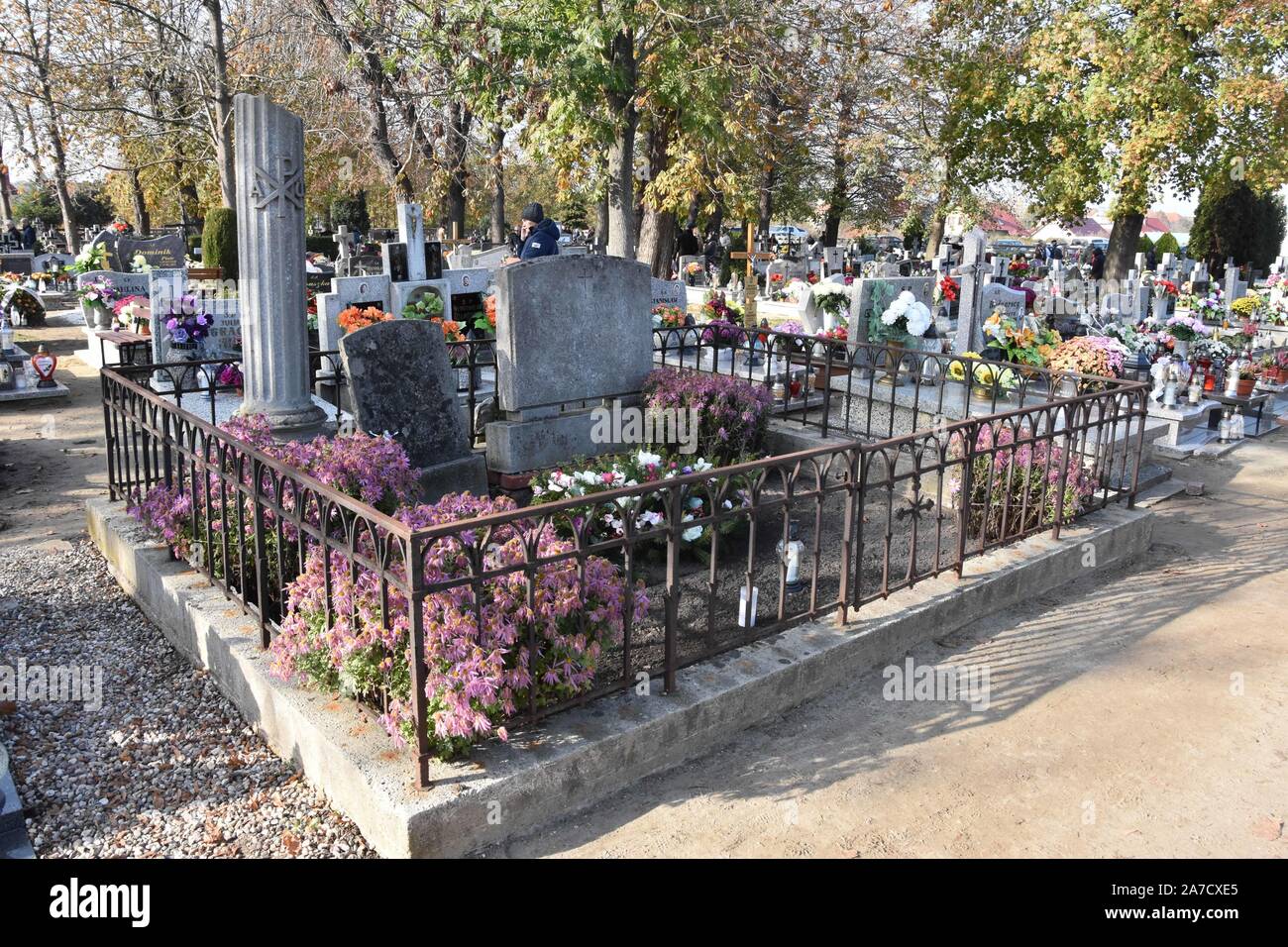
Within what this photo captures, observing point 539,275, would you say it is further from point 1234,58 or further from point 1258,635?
point 1234,58

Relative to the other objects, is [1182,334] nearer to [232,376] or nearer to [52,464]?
[232,376]

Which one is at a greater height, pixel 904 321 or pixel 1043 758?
pixel 904 321

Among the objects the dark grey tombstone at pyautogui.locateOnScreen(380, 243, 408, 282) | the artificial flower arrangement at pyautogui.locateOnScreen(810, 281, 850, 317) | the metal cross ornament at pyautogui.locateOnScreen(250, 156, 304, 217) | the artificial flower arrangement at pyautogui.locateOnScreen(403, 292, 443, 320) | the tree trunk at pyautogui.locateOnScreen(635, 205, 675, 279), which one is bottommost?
the artificial flower arrangement at pyautogui.locateOnScreen(403, 292, 443, 320)

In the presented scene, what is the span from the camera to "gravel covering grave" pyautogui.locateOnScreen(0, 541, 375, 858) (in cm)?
362

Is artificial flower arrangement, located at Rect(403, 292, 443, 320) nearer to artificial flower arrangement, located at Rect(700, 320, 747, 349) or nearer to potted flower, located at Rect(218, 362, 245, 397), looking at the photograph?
potted flower, located at Rect(218, 362, 245, 397)

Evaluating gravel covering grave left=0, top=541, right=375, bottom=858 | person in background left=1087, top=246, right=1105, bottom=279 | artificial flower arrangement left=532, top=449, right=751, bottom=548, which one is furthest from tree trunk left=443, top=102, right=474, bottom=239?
person in background left=1087, top=246, right=1105, bottom=279

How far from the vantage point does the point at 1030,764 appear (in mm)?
4188

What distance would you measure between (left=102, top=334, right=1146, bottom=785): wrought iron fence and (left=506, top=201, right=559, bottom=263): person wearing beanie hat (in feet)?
13.7

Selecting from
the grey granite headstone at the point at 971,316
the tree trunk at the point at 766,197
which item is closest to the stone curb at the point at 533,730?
the grey granite headstone at the point at 971,316

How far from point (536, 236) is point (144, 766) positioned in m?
7.71

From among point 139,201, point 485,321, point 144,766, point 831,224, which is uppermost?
point 139,201

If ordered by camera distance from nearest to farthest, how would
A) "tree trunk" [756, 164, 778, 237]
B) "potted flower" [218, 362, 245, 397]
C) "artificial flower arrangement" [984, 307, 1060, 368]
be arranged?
1. "potted flower" [218, 362, 245, 397]
2. "artificial flower arrangement" [984, 307, 1060, 368]
3. "tree trunk" [756, 164, 778, 237]

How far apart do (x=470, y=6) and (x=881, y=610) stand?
11286 mm

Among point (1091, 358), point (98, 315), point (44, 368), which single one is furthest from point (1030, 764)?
point (98, 315)
